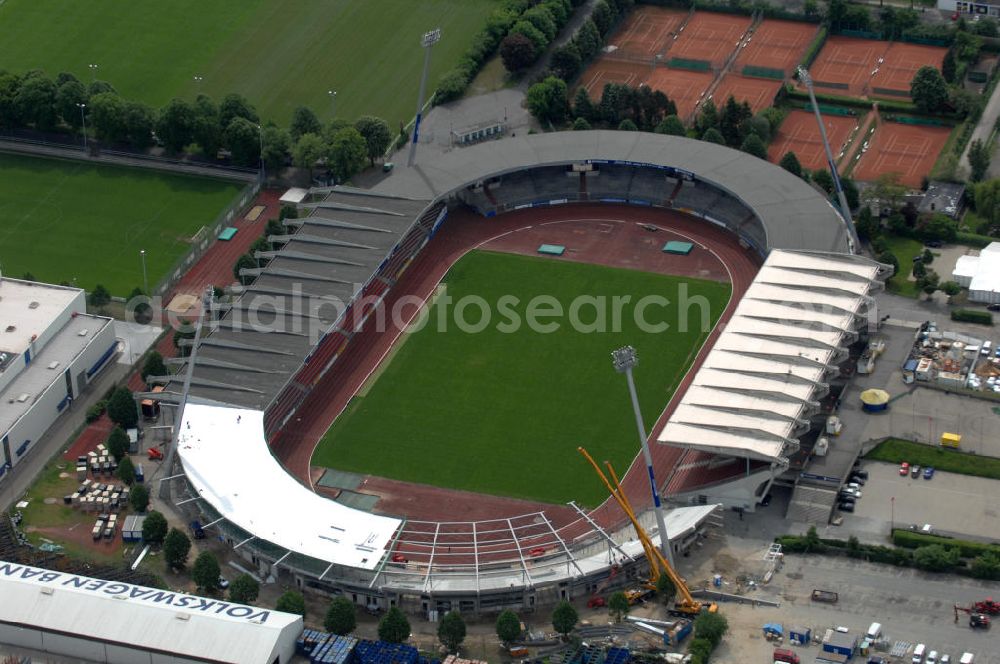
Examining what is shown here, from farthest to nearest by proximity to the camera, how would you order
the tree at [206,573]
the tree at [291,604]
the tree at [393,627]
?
1. the tree at [206,573]
2. the tree at [291,604]
3. the tree at [393,627]

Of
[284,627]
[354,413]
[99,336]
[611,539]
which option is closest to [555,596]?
[611,539]

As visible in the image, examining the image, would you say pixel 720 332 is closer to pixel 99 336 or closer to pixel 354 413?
pixel 354 413

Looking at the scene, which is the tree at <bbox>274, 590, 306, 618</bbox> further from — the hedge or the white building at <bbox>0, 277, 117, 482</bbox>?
the hedge

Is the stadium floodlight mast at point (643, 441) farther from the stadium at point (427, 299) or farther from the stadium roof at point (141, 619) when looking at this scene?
the stadium roof at point (141, 619)

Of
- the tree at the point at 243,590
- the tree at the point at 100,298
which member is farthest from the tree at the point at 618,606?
the tree at the point at 100,298

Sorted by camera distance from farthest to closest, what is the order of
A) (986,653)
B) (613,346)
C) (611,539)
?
(613,346), (611,539), (986,653)

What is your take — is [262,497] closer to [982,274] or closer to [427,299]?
[427,299]
